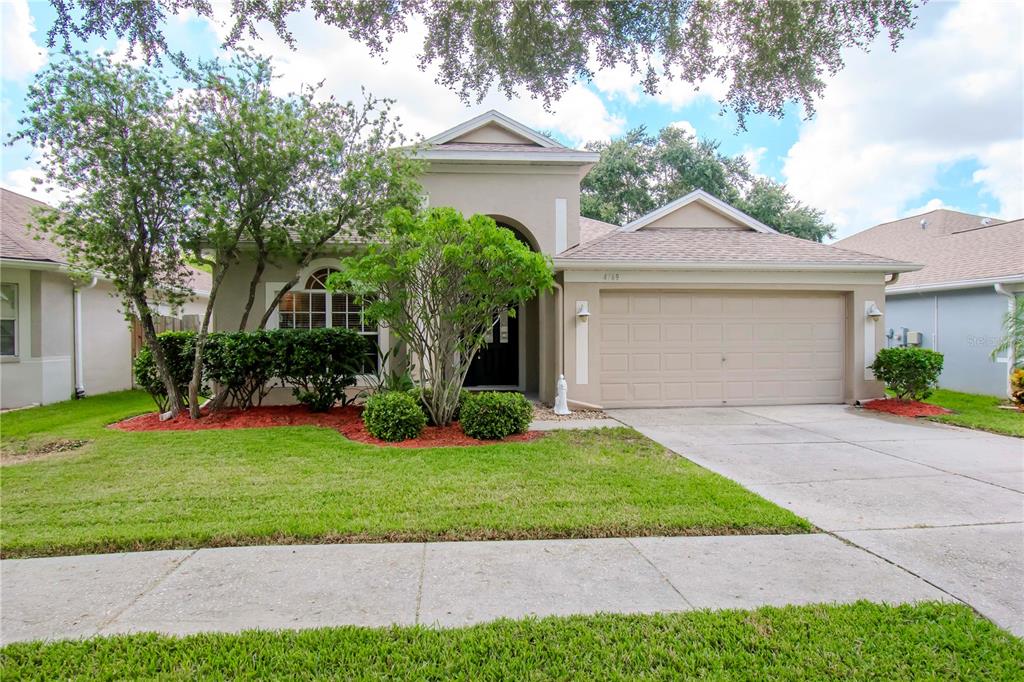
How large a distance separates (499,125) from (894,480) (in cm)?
920

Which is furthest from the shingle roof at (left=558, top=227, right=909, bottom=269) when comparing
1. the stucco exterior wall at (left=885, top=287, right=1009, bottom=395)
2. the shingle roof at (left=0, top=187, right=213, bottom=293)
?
the shingle roof at (left=0, top=187, right=213, bottom=293)

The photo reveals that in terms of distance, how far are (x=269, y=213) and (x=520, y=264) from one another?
15.2 ft

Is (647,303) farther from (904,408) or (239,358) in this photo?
(239,358)

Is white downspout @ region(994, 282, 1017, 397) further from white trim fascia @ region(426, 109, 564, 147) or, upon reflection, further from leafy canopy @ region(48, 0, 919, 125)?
leafy canopy @ region(48, 0, 919, 125)

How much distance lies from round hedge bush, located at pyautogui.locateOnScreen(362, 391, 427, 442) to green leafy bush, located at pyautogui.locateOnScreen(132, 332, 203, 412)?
3873 millimetres

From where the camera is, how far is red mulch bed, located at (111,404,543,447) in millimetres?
7223

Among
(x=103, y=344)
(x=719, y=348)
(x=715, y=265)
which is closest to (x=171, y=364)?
(x=103, y=344)

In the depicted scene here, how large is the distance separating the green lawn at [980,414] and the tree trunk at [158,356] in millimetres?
12982

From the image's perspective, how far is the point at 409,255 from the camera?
6.76m

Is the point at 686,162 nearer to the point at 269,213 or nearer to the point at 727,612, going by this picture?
the point at 269,213

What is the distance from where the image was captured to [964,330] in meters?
12.6

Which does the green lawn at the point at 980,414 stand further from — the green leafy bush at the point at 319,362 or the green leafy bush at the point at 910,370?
the green leafy bush at the point at 319,362

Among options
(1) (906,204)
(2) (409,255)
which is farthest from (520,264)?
(1) (906,204)

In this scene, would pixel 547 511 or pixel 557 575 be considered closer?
pixel 557 575
